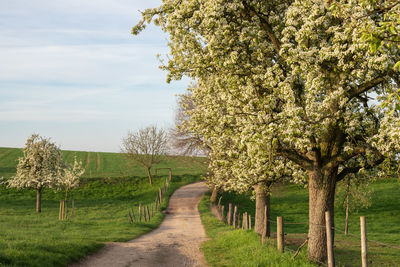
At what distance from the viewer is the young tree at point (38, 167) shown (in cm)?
4784

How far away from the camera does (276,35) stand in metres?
16.0

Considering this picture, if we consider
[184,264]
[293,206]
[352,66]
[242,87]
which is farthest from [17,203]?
[352,66]

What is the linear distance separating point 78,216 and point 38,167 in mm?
9747

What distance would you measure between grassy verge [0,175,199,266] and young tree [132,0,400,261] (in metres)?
9.24

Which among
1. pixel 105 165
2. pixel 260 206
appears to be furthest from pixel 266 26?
pixel 105 165

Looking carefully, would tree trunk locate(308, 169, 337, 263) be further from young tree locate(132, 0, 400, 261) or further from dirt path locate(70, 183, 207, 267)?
dirt path locate(70, 183, 207, 267)

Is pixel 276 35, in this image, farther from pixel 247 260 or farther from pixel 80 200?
pixel 80 200

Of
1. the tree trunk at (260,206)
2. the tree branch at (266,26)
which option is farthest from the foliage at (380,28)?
the tree trunk at (260,206)

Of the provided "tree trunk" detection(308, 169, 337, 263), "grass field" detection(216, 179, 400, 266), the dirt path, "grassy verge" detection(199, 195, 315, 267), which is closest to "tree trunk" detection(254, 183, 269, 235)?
"grass field" detection(216, 179, 400, 266)

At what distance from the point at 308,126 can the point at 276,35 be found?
470 cm

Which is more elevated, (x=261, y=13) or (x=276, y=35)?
(x=261, y=13)

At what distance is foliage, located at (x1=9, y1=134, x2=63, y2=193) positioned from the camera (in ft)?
157

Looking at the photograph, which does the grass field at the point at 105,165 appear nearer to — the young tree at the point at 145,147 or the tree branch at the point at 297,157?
the young tree at the point at 145,147

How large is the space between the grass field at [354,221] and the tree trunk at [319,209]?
335cm
